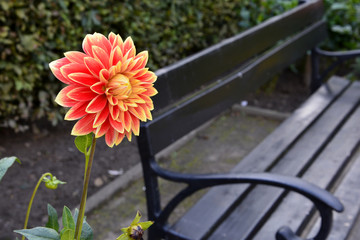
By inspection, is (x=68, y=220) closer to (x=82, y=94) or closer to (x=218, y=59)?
(x=82, y=94)

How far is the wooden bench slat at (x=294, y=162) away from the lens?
172cm

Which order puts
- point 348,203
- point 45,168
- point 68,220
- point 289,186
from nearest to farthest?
point 68,220
point 289,186
point 348,203
point 45,168

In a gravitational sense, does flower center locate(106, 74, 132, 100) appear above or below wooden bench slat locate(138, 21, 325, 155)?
above

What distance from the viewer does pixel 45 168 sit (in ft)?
9.98

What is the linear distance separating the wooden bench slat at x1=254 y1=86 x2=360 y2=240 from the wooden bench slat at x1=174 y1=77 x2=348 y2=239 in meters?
0.18

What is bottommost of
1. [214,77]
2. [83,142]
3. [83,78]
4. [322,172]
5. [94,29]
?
[322,172]

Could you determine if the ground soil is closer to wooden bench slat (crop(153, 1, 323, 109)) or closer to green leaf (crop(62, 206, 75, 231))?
wooden bench slat (crop(153, 1, 323, 109))

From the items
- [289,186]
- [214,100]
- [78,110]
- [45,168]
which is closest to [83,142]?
[78,110]

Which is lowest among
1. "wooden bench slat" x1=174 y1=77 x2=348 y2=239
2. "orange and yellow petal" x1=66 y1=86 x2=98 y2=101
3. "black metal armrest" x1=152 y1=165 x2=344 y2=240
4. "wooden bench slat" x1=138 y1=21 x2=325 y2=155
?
"wooden bench slat" x1=174 y1=77 x2=348 y2=239

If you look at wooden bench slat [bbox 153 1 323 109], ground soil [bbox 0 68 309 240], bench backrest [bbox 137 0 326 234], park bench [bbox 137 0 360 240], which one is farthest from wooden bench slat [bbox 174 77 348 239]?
ground soil [bbox 0 68 309 240]

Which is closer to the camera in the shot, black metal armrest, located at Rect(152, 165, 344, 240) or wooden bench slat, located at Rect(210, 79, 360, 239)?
black metal armrest, located at Rect(152, 165, 344, 240)

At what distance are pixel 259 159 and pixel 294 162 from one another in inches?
6.8

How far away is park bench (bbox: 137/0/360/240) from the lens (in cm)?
160

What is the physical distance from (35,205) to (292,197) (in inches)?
63.9
